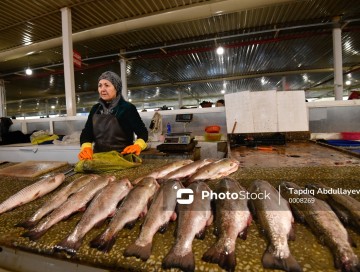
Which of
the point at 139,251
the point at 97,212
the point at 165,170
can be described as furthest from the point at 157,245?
the point at 165,170

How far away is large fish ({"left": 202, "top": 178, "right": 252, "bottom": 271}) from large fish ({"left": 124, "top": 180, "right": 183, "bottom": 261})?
0.79 ft

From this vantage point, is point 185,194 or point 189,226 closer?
point 189,226

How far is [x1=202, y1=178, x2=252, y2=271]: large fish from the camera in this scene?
0.77 meters

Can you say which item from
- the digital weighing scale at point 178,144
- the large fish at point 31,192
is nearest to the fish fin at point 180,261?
the large fish at point 31,192

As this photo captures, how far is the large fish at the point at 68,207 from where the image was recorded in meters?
1.02

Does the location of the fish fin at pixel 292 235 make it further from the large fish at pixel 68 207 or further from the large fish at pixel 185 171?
the large fish at pixel 68 207

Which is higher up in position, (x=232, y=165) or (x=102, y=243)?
(x=232, y=165)

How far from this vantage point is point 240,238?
90cm

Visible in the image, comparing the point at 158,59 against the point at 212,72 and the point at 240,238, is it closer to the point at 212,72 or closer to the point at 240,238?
the point at 212,72

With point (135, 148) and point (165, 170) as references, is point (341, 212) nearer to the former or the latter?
point (165, 170)

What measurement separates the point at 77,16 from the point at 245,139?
4.83m

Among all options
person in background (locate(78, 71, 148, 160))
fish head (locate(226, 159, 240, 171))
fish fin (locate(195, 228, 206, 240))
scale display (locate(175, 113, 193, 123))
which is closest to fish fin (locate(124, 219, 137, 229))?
fish fin (locate(195, 228, 206, 240))

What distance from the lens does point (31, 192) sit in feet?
4.75

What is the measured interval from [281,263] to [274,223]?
215 millimetres
